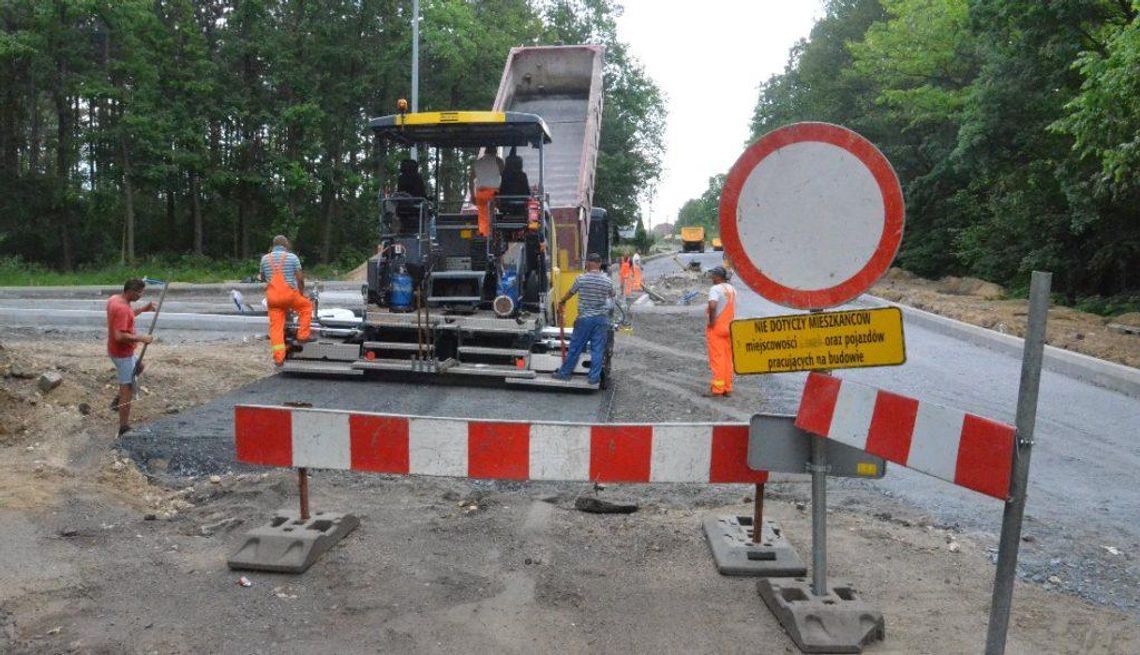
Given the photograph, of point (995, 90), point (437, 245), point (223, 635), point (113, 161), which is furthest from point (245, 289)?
point (223, 635)

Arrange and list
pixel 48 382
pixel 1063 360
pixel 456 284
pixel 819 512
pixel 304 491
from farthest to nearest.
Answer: pixel 1063 360
pixel 456 284
pixel 48 382
pixel 304 491
pixel 819 512

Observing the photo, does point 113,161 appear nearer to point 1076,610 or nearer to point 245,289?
point 245,289

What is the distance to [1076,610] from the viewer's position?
414cm

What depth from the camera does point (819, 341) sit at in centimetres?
366

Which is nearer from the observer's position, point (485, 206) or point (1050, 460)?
point (1050, 460)

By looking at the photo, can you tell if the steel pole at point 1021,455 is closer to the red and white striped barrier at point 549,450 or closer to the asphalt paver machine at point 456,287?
the red and white striped barrier at point 549,450

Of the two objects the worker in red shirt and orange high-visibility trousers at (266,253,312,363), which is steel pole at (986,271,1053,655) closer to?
the worker in red shirt

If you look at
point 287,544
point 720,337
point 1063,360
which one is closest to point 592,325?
point 720,337

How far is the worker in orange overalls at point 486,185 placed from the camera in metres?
10.4

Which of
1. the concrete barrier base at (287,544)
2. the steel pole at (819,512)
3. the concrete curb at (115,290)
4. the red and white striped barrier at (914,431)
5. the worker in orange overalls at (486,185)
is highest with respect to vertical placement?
the worker in orange overalls at (486,185)

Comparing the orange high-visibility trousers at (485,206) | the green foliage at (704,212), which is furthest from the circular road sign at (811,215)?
the green foliage at (704,212)

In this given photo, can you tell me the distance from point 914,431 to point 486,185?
769 centimetres

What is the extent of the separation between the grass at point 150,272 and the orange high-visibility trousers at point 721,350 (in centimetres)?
2139

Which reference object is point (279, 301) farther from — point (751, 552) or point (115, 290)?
point (115, 290)
